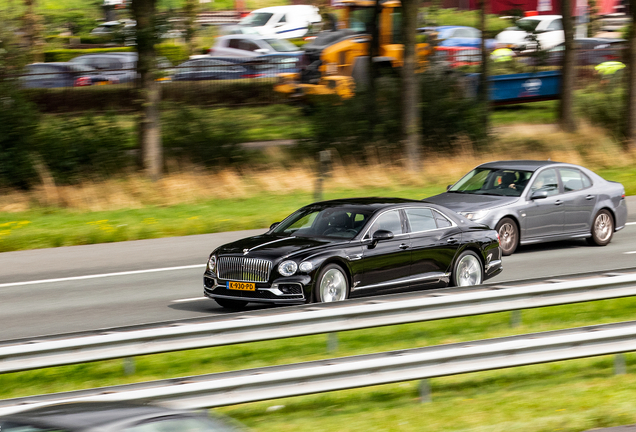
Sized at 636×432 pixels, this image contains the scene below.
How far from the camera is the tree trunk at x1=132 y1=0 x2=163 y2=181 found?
22109 millimetres

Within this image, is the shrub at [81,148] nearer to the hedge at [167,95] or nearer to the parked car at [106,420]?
the hedge at [167,95]

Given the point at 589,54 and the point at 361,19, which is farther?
the point at 589,54

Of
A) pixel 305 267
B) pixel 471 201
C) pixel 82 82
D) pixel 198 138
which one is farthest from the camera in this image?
pixel 82 82

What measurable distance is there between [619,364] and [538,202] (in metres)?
7.69

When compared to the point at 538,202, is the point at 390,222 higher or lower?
higher

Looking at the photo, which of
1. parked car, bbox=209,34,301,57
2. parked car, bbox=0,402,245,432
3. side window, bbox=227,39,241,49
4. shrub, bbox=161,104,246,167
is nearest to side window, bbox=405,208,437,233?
parked car, bbox=0,402,245,432

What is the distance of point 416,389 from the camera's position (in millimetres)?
7668

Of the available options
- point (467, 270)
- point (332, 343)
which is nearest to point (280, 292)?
point (332, 343)

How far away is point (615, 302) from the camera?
443 inches

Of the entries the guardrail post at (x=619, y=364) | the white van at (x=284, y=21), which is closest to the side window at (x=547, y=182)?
the guardrail post at (x=619, y=364)

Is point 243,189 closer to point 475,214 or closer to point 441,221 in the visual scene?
point 475,214

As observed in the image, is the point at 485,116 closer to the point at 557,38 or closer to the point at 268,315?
the point at 557,38

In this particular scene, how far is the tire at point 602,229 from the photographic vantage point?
16.6 metres

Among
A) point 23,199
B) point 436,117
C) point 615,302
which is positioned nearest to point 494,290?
point 615,302
